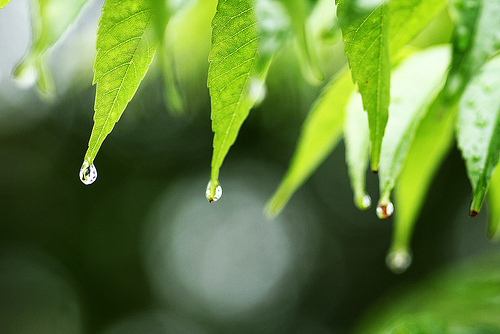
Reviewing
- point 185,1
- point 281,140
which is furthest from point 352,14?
point 281,140

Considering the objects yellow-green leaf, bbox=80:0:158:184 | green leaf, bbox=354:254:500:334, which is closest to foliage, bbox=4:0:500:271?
yellow-green leaf, bbox=80:0:158:184

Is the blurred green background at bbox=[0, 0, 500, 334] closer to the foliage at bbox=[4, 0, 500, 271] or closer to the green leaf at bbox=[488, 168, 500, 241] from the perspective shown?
the green leaf at bbox=[488, 168, 500, 241]

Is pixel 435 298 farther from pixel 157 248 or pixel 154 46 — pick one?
pixel 157 248

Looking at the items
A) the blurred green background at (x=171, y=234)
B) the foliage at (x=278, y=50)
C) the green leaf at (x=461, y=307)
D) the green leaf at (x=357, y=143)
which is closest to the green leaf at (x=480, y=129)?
the foliage at (x=278, y=50)

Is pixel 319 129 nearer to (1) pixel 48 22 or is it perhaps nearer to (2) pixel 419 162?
(2) pixel 419 162

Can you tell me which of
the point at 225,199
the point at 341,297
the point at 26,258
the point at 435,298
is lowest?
the point at 341,297

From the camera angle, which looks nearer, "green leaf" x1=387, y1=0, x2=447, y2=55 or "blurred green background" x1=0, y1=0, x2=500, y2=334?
"green leaf" x1=387, y1=0, x2=447, y2=55

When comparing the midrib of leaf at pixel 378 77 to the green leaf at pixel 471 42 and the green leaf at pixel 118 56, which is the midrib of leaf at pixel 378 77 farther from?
the green leaf at pixel 118 56

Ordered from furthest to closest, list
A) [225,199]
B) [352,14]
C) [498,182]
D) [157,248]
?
[225,199] < [157,248] < [498,182] < [352,14]

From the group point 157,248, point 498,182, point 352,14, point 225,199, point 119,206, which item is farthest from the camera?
point 225,199
